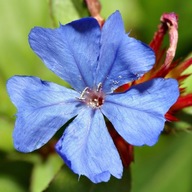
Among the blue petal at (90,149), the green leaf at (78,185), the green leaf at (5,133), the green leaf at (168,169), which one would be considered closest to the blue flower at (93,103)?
the blue petal at (90,149)

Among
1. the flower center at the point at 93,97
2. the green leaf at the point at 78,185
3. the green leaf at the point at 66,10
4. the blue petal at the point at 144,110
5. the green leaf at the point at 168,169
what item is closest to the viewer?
the blue petal at the point at 144,110

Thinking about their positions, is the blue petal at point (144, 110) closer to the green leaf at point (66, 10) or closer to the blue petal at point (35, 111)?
the blue petal at point (35, 111)

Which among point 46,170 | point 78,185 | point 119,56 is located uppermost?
point 119,56

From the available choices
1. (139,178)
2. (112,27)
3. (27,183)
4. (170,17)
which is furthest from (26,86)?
(139,178)

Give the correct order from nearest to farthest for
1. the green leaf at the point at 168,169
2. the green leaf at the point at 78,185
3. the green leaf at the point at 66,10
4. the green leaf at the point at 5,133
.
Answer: the green leaf at the point at 78,185 < the green leaf at the point at 66,10 < the green leaf at the point at 5,133 < the green leaf at the point at 168,169

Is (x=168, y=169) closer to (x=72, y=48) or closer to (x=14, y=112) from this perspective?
(x=14, y=112)

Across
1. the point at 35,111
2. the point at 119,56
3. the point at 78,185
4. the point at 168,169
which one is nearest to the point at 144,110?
the point at 119,56

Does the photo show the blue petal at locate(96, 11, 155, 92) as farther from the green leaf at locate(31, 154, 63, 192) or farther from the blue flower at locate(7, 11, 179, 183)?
the green leaf at locate(31, 154, 63, 192)

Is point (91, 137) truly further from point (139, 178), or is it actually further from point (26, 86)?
point (139, 178)
